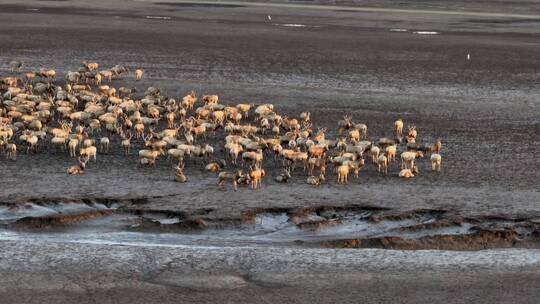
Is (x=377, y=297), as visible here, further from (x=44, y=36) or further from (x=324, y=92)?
(x=44, y=36)

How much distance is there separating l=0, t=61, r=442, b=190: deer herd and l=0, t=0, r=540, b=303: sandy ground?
0.20m

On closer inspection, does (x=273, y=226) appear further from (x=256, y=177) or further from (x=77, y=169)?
(x=77, y=169)

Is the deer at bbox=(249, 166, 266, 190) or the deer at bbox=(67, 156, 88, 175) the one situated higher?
the deer at bbox=(249, 166, 266, 190)

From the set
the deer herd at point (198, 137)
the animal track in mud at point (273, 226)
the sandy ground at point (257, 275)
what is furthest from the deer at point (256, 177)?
the sandy ground at point (257, 275)

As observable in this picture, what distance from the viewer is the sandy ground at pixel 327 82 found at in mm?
11312

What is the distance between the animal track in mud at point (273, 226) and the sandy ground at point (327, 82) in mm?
223

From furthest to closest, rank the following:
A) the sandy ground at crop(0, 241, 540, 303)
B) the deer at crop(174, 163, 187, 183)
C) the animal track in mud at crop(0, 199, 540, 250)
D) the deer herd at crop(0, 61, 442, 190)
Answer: the deer herd at crop(0, 61, 442, 190)
the deer at crop(174, 163, 187, 183)
the animal track in mud at crop(0, 199, 540, 250)
the sandy ground at crop(0, 241, 540, 303)

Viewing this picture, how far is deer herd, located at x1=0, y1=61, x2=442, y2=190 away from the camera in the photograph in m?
12.5

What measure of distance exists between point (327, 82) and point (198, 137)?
5.89 meters

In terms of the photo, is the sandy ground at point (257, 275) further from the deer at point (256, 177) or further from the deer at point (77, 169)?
the deer at point (77, 169)

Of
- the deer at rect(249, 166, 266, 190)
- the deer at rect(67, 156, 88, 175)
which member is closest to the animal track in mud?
the deer at rect(249, 166, 266, 190)

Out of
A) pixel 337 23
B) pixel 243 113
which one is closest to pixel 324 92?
pixel 243 113

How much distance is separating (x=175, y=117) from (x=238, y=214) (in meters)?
5.23

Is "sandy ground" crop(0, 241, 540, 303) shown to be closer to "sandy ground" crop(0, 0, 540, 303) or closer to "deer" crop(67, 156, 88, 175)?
"sandy ground" crop(0, 0, 540, 303)
